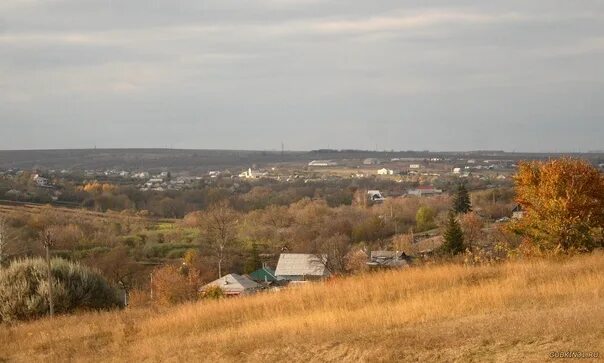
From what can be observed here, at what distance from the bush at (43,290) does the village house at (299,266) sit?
24555mm

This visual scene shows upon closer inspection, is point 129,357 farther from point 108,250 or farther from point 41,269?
Answer: point 108,250

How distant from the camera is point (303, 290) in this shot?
17.2 metres

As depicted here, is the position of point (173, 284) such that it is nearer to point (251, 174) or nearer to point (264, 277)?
point (264, 277)

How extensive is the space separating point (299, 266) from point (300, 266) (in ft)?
0.38

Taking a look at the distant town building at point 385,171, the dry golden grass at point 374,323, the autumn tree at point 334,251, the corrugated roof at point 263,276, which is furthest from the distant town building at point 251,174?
the dry golden grass at point 374,323

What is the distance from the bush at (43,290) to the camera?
18.5m

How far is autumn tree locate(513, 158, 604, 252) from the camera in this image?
21.4 meters

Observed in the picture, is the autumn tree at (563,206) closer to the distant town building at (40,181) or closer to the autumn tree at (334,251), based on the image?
the autumn tree at (334,251)

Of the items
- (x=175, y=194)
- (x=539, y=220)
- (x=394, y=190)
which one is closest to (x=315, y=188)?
(x=394, y=190)

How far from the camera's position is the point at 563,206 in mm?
21609

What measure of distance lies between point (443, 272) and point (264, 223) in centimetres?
6171

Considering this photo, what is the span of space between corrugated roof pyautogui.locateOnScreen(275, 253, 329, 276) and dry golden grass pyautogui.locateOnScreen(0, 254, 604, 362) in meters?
27.6

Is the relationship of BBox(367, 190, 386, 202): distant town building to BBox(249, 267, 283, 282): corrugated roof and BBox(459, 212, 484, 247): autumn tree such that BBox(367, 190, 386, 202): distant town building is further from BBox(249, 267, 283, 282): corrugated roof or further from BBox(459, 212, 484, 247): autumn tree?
BBox(249, 267, 283, 282): corrugated roof

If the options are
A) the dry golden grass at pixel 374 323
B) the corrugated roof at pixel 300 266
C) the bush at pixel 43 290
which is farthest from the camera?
the corrugated roof at pixel 300 266
